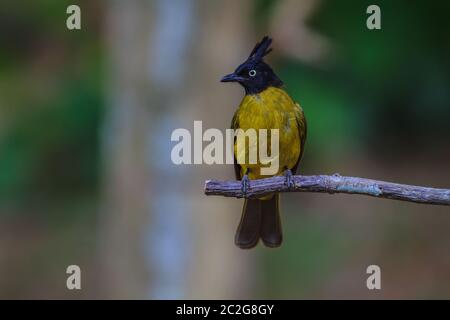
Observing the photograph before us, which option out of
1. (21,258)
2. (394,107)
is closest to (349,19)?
(394,107)

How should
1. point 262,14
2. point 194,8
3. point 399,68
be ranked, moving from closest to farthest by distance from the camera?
1. point 194,8
2. point 262,14
3. point 399,68

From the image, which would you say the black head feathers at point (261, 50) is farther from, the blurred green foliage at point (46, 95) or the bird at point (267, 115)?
the blurred green foliage at point (46, 95)

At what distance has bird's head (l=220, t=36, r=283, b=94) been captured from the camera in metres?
3.12

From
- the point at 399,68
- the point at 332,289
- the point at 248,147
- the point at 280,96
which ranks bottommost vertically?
the point at 332,289

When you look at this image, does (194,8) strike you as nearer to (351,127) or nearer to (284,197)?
(351,127)

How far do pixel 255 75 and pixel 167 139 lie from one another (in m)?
3.04

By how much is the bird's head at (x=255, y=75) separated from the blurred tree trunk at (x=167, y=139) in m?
2.88

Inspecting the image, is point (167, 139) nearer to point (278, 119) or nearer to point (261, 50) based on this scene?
point (278, 119)

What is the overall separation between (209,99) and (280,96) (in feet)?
10.7

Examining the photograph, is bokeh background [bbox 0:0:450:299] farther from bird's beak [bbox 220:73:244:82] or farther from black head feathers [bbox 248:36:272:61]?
black head feathers [bbox 248:36:272:61]

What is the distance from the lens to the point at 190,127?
6191mm

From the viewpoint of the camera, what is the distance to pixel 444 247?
10125 millimetres

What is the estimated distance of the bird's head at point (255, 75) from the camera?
3.12 m

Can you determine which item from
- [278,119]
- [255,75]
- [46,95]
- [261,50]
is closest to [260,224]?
[278,119]
